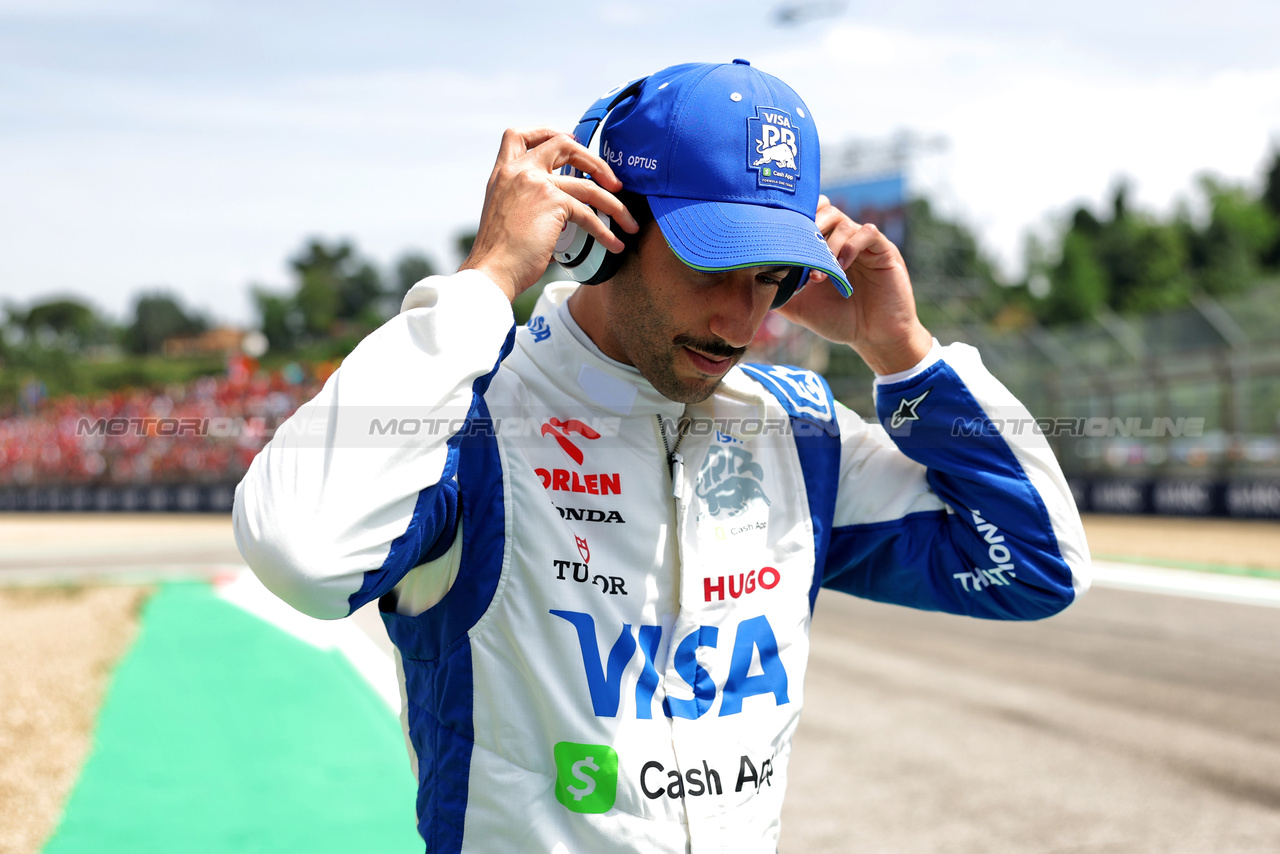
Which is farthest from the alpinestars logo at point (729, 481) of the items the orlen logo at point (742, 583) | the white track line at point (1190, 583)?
the white track line at point (1190, 583)

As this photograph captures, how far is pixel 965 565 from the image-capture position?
199cm

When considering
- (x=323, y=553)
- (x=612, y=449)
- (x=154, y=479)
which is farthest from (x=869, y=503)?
(x=154, y=479)

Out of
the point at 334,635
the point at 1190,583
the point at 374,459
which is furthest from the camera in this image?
the point at 1190,583

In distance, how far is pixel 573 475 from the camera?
1646 mm

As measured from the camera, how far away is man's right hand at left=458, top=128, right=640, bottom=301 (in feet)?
4.95

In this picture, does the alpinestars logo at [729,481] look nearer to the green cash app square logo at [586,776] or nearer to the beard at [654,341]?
the beard at [654,341]

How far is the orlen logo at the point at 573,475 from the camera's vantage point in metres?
1.63

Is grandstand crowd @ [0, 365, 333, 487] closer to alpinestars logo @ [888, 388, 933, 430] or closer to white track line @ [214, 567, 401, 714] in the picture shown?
white track line @ [214, 567, 401, 714]

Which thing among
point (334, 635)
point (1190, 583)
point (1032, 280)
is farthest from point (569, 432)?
point (1032, 280)

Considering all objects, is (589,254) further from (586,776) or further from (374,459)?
(586,776)

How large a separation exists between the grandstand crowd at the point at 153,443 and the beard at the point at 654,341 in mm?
26388

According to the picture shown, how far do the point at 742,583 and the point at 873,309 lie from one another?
0.64m

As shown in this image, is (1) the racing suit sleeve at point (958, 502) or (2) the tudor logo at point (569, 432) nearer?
(2) the tudor logo at point (569, 432)

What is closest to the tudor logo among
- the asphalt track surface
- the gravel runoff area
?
the asphalt track surface
